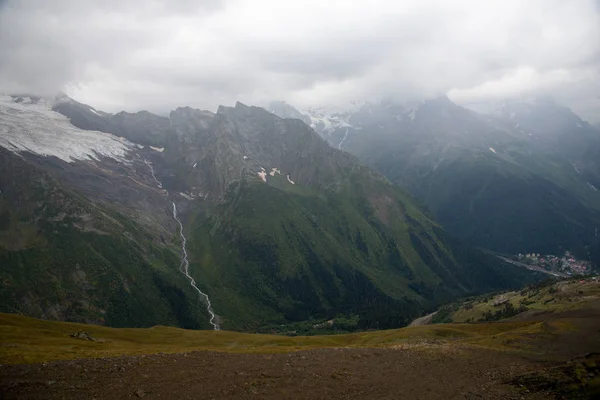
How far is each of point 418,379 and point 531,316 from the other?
8754 cm

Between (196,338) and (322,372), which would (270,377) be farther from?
(196,338)

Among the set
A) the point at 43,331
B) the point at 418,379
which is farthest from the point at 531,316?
the point at 43,331

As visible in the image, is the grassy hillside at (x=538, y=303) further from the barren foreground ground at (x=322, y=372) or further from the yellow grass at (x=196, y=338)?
the barren foreground ground at (x=322, y=372)

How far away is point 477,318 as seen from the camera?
172250 mm

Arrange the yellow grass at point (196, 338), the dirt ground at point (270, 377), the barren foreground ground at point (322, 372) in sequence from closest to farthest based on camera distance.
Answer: the barren foreground ground at point (322, 372)
the dirt ground at point (270, 377)
the yellow grass at point (196, 338)

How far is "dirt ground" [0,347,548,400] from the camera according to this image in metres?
48.5

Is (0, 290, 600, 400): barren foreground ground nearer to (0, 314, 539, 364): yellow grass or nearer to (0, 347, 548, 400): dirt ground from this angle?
(0, 347, 548, 400): dirt ground

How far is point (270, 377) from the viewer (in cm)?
5441

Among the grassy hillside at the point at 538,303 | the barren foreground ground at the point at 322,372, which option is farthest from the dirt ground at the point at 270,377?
the grassy hillside at the point at 538,303

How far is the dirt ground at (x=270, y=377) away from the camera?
48.5 meters

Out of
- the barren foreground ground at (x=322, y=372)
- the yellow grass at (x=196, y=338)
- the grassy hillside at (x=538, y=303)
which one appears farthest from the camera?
the grassy hillside at (x=538, y=303)

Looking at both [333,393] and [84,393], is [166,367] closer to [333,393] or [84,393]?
[84,393]

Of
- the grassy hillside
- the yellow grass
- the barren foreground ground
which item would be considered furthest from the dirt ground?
the grassy hillside

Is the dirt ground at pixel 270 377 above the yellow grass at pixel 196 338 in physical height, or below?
above
